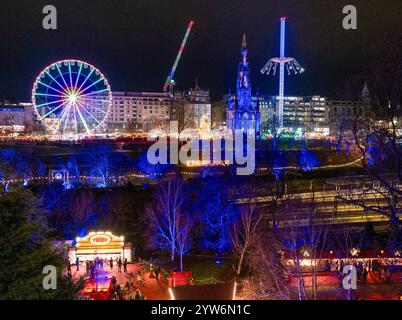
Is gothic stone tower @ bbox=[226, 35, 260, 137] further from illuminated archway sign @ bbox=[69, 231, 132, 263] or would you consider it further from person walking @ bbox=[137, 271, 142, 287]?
person walking @ bbox=[137, 271, 142, 287]

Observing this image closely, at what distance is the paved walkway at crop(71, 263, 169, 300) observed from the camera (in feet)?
33.3

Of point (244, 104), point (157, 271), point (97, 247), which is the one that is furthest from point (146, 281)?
point (244, 104)

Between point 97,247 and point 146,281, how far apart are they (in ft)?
6.34

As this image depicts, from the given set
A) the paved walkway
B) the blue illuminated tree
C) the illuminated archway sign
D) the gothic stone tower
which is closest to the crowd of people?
the paved walkway

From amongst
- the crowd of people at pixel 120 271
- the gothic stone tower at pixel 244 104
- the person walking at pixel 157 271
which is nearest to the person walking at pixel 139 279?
→ the crowd of people at pixel 120 271

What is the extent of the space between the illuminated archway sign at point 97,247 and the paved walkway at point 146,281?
0.36m

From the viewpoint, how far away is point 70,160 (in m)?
26.6

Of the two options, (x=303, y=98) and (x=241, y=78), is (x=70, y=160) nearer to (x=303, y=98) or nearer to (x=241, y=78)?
(x=241, y=78)

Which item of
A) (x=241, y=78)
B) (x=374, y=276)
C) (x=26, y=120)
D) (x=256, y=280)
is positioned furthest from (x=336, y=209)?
(x=26, y=120)

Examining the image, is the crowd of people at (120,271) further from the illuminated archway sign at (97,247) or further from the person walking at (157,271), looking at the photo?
the illuminated archway sign at (97,247)

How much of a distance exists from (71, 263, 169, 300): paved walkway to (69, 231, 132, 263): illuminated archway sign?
358 mm

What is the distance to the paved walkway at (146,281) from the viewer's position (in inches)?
400

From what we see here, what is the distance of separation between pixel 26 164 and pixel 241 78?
3126cm

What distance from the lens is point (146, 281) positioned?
36.7ft
